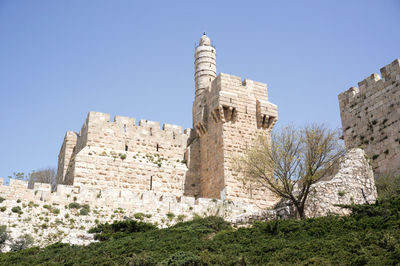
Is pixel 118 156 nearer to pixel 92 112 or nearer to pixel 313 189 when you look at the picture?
pixel 92 112

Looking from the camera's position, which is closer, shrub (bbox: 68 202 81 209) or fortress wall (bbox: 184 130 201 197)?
shrub (bbox: 68 202 81 209)

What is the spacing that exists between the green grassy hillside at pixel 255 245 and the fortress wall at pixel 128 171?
19.3 feet

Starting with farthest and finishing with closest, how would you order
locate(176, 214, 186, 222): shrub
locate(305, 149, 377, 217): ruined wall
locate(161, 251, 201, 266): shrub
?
locate(176, 214, 186, 222): shrub, locate(305, 149, 377, 217): ruined wall, locate(161, 251, 201, 266): shrub

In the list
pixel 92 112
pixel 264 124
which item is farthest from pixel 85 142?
pixel 264 124

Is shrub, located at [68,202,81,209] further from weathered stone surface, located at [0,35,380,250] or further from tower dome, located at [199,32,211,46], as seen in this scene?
tower dome, located at [199,32,211,46]

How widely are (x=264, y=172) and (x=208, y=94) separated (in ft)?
24.5

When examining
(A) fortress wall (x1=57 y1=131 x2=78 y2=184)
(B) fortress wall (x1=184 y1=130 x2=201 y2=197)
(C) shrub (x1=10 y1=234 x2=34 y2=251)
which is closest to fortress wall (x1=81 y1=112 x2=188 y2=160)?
(B) fortress wall (x1=184 y1=130 x2=201 y2=197)

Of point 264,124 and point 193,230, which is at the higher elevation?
point 264,124

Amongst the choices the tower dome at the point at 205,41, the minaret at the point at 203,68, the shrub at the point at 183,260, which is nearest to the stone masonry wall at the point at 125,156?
the minaret at the point at 203,68

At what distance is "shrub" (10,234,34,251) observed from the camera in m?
15.8

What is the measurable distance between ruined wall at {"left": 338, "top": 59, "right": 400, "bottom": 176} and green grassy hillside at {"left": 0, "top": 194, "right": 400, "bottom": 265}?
21.5ft

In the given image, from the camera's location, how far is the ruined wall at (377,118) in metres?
20.6

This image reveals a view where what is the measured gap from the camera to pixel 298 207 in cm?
1625

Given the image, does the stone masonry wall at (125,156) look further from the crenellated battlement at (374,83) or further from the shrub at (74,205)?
the crenellated battlement at (374,83)
